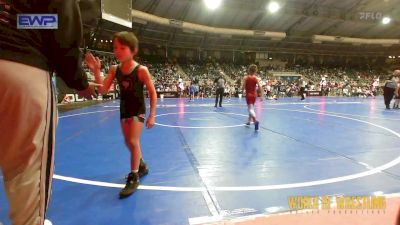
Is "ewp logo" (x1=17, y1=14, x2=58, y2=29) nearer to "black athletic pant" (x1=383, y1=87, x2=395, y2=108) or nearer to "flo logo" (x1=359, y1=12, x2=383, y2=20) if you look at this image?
"black athletic pant" (x1=383, y1=87, x2=395, y2=108)

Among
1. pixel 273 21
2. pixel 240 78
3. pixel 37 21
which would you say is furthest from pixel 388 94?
pixel 240 78

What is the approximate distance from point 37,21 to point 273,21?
117 feet

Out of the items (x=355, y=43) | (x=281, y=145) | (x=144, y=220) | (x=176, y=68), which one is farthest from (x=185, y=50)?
(x=144, y=220)

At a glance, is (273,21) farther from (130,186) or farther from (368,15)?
(130,186)

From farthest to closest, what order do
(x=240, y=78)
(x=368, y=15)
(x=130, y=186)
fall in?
(x=240, y=78) < (x=368, y=15) < (x=130, y=186)

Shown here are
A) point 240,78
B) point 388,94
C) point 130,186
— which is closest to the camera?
point 130,186

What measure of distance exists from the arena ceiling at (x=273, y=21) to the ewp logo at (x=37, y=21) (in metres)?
26.9

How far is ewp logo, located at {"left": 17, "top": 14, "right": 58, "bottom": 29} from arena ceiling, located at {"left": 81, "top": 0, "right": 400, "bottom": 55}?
2692cm

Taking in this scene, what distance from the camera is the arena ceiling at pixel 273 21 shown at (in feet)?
98.7

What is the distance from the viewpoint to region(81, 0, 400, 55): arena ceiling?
30078 mm

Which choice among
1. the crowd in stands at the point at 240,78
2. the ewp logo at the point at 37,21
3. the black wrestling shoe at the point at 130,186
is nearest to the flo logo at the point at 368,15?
the crowd in stands at the point at 240,78

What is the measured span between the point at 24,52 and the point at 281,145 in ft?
18.5

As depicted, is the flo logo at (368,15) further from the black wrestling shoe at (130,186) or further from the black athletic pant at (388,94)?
the black wrestling shoe at (130,186)

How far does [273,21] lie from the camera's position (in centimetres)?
3453
